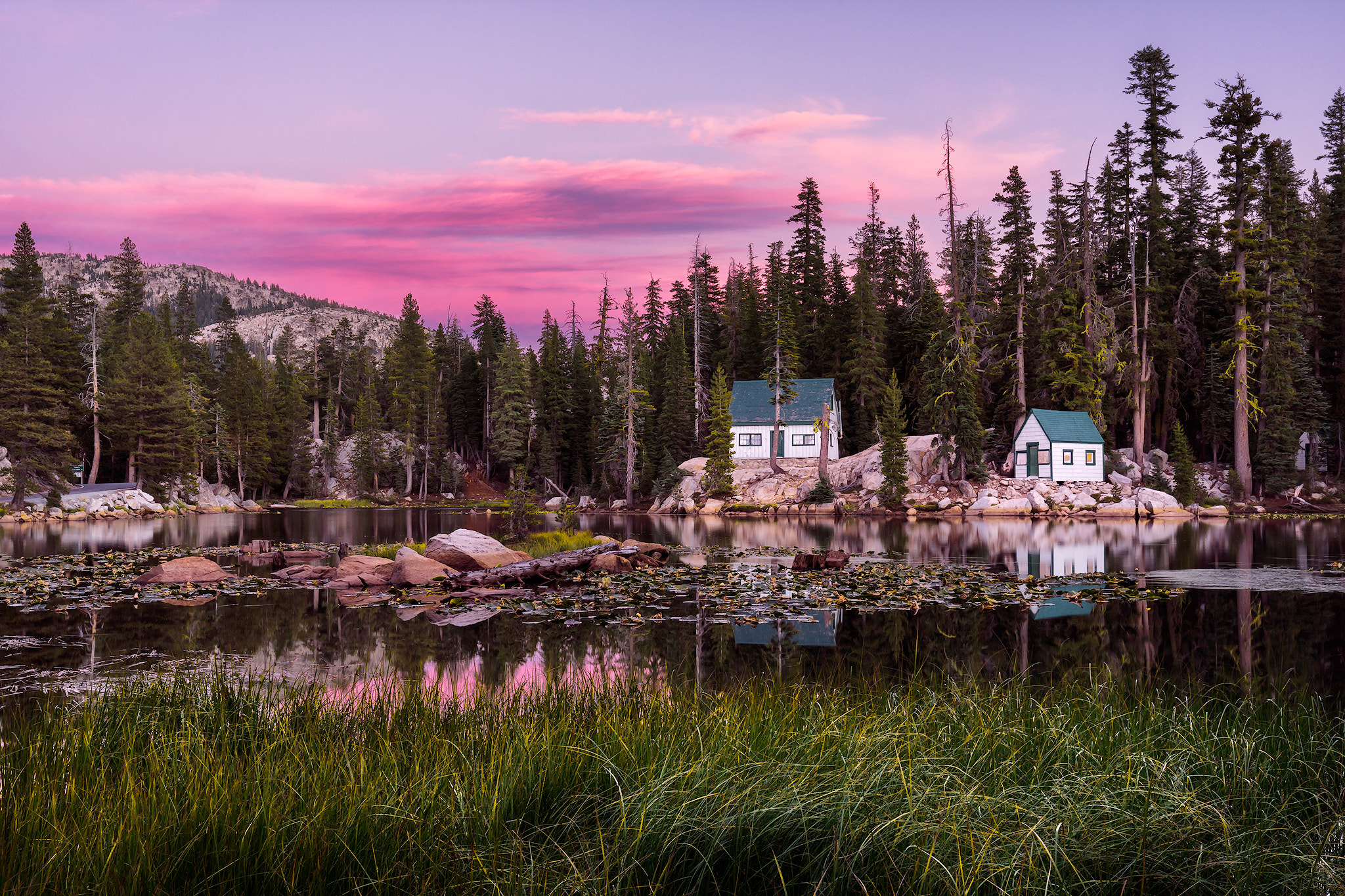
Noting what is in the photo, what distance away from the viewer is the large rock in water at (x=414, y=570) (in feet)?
66.2

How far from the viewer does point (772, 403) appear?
62.6 metres

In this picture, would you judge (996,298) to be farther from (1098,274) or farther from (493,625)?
(493,625)

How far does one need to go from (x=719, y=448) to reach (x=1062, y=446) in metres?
22.5

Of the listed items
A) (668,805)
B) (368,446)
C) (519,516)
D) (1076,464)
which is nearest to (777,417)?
(1076,464)

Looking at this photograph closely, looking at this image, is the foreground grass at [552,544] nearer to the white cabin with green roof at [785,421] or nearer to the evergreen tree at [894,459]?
the evergreen tree at [894,459]

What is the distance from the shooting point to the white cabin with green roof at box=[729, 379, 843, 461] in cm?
6328

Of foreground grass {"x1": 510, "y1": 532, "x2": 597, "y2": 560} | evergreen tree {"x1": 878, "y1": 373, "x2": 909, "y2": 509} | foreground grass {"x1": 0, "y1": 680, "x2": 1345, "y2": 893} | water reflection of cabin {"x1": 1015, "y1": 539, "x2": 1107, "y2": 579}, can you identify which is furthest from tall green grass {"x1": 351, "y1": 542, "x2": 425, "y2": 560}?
Answer: evergreen tree {"x1": 878, "y1": 373, "x2": 909, "y2": 509}

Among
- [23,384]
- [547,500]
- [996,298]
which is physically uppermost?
[996,298]

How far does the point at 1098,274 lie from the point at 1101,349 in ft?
28.7

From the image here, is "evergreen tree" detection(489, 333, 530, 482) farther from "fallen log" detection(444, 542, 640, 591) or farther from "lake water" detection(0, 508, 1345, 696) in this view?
"lake water" detection(0, 508, 1345, 696)

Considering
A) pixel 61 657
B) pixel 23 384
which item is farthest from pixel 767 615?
pixel 23 384

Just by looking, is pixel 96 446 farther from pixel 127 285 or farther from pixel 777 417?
pixel 777 417

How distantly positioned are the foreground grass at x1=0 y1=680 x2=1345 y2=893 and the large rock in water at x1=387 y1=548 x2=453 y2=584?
44.7ft

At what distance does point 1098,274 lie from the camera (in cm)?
5759
